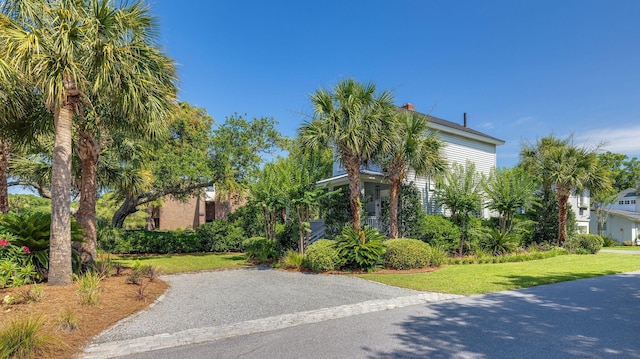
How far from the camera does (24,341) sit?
14.1 ft

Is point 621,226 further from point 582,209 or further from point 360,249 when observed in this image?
point 360,249

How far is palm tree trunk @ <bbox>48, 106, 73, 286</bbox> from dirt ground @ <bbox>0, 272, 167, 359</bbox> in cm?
38

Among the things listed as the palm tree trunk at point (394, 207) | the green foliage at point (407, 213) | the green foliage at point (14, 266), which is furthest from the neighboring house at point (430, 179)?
the green foliage at point (14, 266)

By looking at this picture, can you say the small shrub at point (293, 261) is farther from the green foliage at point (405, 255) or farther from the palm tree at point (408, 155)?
the palm tree at point (408, 155)

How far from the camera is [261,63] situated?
1752 cm

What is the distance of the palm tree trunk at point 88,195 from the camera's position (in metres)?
10.2

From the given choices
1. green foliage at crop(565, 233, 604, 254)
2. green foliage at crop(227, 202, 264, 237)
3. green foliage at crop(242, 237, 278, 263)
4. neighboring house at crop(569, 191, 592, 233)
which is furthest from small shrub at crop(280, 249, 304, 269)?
neighboring house at crop(569, 191, 592, 233)

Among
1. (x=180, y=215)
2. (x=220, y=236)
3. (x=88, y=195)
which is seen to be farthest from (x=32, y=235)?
(x=180, y=215)

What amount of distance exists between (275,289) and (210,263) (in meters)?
7.00

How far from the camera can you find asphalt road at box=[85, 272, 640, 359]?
4.55m

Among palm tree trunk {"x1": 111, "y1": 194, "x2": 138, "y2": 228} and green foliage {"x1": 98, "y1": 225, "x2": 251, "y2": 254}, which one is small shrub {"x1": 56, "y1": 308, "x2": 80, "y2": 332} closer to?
green foliage {"x1": 98, "y1": 225, "x2": 251, "y2": 254}

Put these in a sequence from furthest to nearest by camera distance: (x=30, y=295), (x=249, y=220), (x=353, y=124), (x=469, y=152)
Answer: (x=469, y=152) → (x=249, y=220) → (x=353, y=124) → (x=30, y=295)

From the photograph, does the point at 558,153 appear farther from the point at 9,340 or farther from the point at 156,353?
the point at 9,340

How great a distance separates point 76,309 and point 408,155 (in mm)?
12328
